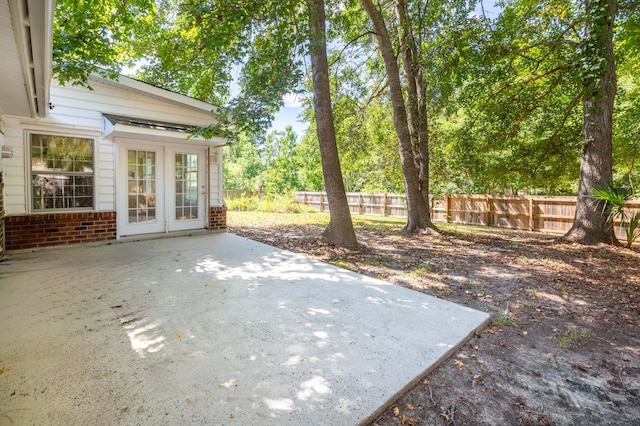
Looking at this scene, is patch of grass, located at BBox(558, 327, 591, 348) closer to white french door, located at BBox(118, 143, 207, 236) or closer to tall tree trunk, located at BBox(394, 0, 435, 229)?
tall tree trunk, located at BBox(394, 0, 435, 229)

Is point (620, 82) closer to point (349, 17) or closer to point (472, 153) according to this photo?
point (472, 153)

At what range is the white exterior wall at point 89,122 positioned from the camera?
16.8 feet

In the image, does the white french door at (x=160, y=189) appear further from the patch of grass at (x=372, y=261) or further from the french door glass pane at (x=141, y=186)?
the patch of grass at (x=372, y=261)

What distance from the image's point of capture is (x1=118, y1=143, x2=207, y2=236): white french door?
20.7 feet

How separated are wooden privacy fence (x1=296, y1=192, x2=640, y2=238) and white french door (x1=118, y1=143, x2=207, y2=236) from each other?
32.6 feet

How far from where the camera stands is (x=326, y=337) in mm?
2672

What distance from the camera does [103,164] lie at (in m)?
5.98

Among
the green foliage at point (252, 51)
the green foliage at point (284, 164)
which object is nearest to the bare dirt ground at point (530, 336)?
the green foliage at point (252, 51)

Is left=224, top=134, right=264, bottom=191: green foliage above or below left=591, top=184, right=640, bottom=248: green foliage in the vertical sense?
above

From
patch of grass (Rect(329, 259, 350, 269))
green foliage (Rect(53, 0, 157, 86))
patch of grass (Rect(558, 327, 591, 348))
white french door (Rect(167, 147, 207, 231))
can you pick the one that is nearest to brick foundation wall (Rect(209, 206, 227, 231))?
white french door (Rect(167, 147, 207, 231))

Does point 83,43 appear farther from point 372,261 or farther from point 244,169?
point 244,169

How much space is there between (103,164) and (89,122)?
0.79 meters

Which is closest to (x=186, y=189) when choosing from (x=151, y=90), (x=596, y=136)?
(x=151, y=90)

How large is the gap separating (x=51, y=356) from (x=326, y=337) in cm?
206
